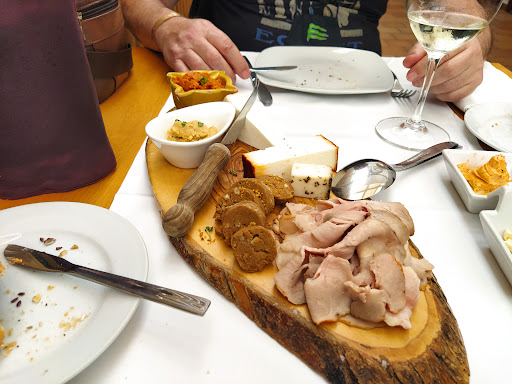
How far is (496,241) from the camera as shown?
1.01 meters

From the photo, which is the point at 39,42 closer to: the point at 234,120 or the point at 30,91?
the point at 30,91

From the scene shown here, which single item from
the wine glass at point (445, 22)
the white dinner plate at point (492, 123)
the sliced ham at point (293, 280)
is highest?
the wine glass at point (445, 22)

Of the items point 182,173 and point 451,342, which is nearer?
point 451,342

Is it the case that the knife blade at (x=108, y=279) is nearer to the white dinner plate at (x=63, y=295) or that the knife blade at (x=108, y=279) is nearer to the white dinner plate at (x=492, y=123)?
the white dinner plate at (x=63, y=295)

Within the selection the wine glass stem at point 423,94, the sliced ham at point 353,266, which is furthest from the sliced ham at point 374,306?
the wine glass stem at point 423,94

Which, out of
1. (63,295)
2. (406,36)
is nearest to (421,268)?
(63,295)

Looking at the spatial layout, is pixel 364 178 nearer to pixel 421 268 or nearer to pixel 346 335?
pixel 421 268

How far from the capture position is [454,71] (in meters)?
1.68

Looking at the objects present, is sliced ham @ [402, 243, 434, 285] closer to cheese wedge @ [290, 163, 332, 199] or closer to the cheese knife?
cheese wedge @ [290, 163, 332, 199]

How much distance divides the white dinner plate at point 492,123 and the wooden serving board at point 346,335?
0.83 meters

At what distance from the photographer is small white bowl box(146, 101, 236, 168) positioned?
1.22 metres

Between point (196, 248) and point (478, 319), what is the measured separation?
74 centimetres

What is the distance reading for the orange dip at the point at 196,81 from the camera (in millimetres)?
1602

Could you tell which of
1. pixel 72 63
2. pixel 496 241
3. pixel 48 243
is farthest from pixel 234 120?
pixel 496 241
